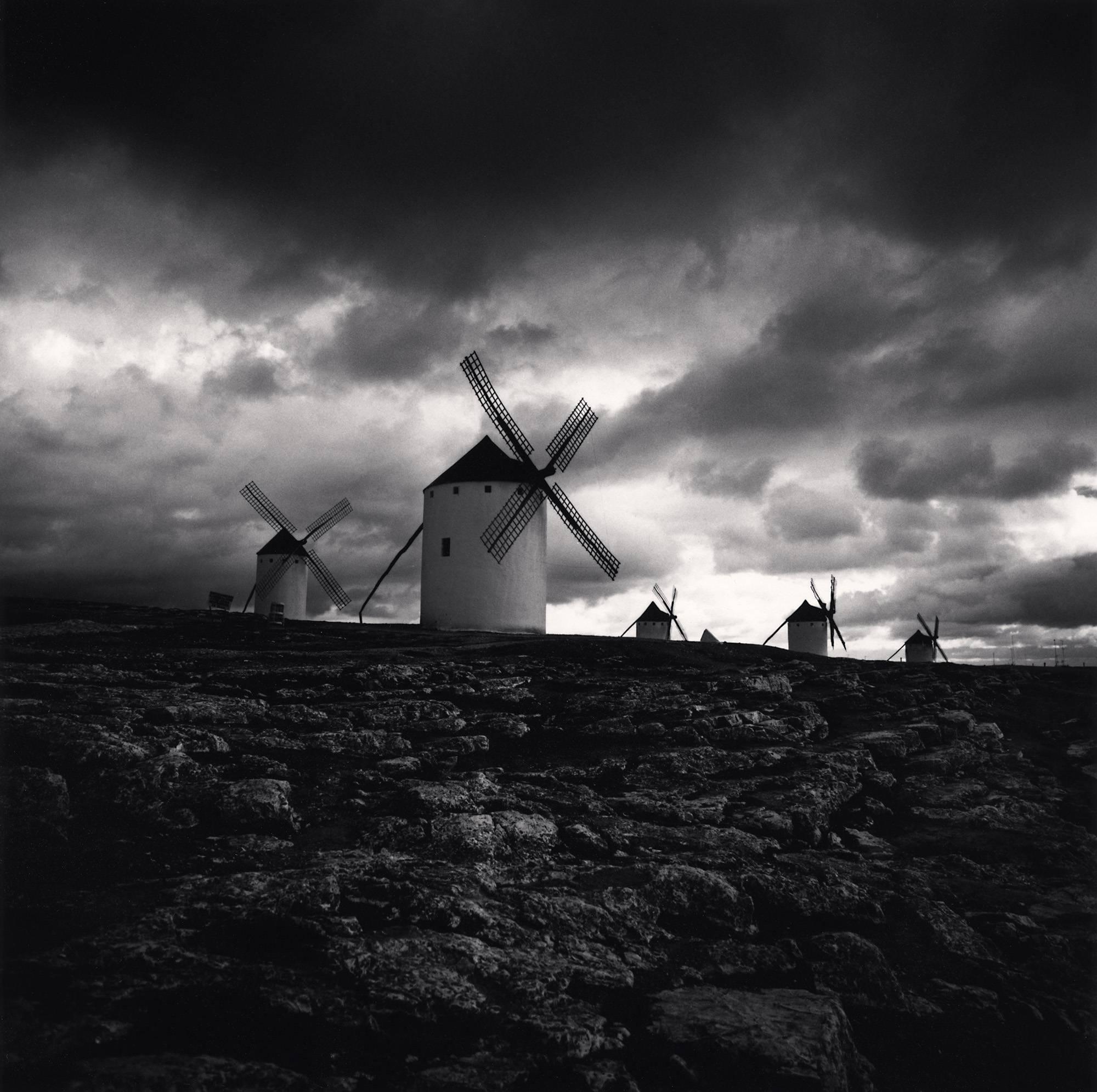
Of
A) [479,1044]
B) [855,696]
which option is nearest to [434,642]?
[855,696]

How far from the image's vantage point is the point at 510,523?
135 feet

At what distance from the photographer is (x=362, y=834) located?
42.6 ft

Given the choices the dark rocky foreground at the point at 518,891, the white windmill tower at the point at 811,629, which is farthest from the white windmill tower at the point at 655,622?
the dark rocky foreground at the point at 518,891

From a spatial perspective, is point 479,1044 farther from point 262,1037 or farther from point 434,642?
point 434,642

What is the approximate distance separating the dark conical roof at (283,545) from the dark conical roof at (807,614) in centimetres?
4196

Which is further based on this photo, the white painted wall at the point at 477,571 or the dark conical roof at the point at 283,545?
the dark conical roof at the point at 283,545

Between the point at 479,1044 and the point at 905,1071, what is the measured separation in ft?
16.1

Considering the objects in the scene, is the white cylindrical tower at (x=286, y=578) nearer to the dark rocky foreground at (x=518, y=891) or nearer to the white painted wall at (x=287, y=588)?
the white painted wall at (x=287, y=588)

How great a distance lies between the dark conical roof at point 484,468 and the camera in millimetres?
41719

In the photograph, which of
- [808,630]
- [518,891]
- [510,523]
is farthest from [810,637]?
[518,891]

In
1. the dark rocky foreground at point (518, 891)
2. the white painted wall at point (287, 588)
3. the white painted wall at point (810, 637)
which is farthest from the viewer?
the white painted wall at point (810, 637)

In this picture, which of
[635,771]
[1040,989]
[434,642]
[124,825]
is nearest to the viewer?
[1040,989]

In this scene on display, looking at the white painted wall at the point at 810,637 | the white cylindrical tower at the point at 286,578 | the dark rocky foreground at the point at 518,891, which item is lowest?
the dark rocky foreground at the point at 518,891

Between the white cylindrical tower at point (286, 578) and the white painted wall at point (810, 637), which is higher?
the white cylindrical tower at point (286, 578)
